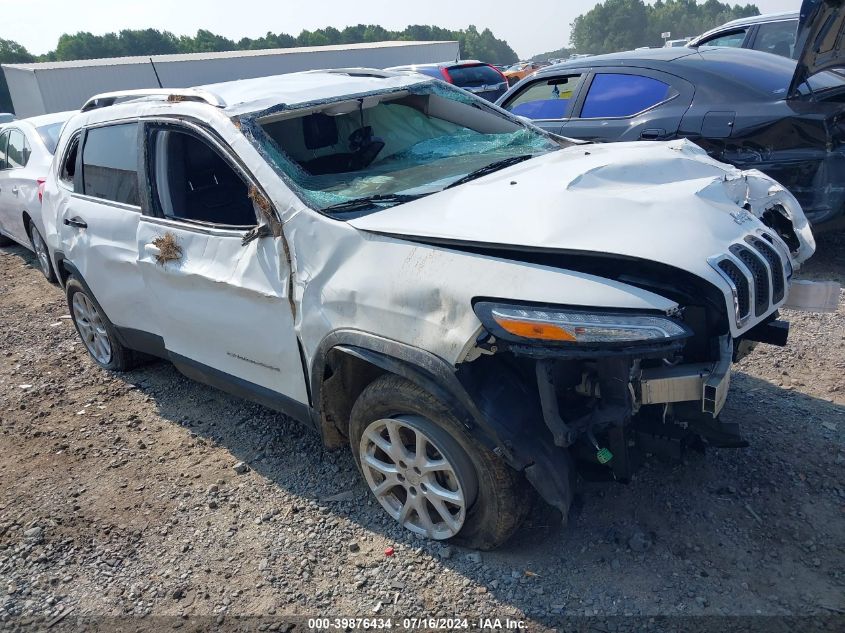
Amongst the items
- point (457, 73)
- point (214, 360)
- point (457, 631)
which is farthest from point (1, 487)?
point (457, 73)

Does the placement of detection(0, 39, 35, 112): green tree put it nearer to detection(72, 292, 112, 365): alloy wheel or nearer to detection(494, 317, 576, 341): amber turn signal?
detection(72, 292, 112, 365): alloy wheel

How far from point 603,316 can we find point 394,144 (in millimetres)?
2193

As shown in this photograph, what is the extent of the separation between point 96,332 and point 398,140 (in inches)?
101

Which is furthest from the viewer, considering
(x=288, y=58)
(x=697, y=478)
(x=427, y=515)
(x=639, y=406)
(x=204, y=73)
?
(x=288, y=58)

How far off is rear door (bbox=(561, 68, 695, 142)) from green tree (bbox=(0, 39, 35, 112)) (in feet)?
177

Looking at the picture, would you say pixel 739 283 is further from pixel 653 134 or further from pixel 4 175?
pixel 4 175

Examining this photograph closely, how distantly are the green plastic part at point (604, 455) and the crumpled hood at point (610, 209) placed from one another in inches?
28.4

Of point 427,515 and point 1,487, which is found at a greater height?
point 427,515

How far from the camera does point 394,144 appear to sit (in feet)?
13.1

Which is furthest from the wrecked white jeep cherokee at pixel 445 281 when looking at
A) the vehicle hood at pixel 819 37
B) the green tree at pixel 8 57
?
the green tree at pixel 8 57

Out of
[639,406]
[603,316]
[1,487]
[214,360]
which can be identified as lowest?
[1,487]

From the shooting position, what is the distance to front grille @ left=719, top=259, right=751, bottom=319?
2330mm

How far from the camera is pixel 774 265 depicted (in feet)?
8.46

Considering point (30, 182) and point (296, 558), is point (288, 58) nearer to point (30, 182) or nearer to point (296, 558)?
point (30, 182)
